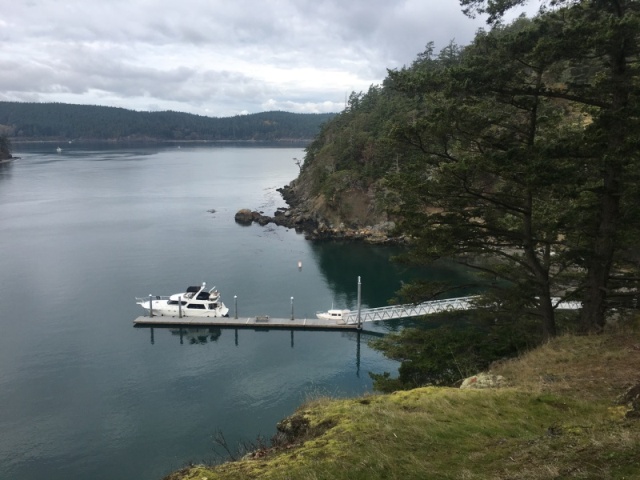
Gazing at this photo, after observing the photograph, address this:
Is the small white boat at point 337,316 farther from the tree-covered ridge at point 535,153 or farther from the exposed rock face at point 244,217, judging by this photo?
the exposed rock face at point 244,217

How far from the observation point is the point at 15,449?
19.1 metres

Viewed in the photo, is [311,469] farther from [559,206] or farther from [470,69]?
[559,206]

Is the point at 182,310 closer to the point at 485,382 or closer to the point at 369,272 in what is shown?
the point at 369,272

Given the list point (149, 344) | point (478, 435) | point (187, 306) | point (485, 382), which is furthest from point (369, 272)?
point (478, 435)

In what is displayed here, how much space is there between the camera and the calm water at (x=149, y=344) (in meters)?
19.7

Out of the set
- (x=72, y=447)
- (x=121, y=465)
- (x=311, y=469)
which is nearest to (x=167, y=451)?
(x=121, y=465)

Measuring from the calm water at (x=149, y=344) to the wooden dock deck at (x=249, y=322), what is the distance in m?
0.60

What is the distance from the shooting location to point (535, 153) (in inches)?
415

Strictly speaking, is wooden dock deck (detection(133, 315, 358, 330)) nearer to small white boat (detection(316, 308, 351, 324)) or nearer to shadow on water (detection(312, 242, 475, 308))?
small white boat (detection(316, 308, 351, 324))

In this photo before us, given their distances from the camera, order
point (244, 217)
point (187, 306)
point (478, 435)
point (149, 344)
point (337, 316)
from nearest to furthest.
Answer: point (478, 435), point (149, 344), point (337, 316), point (187, 306), point (244, 217)

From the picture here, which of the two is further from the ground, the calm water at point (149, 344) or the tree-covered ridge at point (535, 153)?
A: the tree-covered ridge at point (535, 153)

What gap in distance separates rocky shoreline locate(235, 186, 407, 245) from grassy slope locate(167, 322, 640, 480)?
40.6 meters

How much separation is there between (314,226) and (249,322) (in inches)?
1221

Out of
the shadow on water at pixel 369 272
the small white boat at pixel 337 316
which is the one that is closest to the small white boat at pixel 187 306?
the small white boat at pixel 337 316
